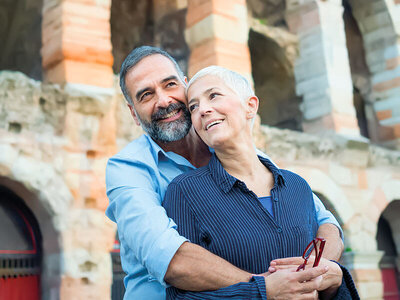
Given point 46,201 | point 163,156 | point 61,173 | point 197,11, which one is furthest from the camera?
point 197,11

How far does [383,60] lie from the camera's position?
10188 millimetres

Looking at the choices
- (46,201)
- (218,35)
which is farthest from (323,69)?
(46,201)

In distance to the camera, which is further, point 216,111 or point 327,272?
point 216,111

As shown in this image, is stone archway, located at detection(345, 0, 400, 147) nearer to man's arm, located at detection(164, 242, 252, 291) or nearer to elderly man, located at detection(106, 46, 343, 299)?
elderly man, located at detection(106, 46, 343, 299)

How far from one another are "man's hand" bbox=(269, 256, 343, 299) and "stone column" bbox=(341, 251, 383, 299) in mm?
6893

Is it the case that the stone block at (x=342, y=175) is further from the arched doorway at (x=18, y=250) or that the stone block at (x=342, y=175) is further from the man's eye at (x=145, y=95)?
the man's eye at (x=145, y=95)

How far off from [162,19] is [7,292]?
217 inches

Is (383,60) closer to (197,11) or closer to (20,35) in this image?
(197,11)

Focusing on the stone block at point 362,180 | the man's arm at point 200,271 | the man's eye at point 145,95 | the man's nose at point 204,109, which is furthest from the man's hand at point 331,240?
the stone block at point 362,180

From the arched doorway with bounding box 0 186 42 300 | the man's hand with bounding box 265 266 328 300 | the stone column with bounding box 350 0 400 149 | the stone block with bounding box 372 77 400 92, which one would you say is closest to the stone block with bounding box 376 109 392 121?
the stone column with bounding box 350 0 400 149

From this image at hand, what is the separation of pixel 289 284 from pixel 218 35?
6087mm

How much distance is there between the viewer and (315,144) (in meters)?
7.98

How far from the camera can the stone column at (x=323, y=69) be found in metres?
8.62

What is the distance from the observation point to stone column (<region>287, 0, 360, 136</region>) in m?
8.62
